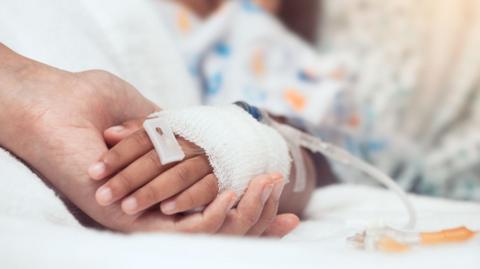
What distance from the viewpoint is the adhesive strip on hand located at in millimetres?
576

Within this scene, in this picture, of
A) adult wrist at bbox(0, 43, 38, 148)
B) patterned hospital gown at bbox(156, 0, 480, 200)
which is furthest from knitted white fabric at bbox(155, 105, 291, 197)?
patterned hospital gown at bbox(156, 0, 480, 200)

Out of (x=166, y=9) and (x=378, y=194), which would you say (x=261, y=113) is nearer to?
(x=378, y=194)

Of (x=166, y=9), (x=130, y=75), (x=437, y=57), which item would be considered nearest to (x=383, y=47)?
(x=437, y=57)

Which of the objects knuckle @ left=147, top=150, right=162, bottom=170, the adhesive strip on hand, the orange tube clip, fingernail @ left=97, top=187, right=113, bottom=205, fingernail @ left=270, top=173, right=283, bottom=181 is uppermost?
the orange tube clip

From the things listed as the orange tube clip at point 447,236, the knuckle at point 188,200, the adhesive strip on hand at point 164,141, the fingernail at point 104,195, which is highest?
the orange tube clip at point 447,236

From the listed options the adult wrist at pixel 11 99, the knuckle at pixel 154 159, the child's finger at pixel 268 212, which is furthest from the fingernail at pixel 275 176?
the adult wrist at pixel 11 99

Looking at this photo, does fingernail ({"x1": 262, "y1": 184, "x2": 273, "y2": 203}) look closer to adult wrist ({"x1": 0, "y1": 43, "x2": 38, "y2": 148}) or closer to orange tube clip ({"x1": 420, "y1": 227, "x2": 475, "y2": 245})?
orange tube clip ({"x1": 420, "y1": 227, "x2": 475, "y2": 245})

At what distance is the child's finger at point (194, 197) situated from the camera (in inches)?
22.2

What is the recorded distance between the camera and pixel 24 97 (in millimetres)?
630

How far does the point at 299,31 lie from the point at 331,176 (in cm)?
80

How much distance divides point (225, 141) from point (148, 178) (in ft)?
0.27

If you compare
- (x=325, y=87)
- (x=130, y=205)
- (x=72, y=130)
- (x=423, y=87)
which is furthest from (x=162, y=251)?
(x=423, y=87)

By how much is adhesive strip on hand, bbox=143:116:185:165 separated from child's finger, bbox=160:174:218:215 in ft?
0.10

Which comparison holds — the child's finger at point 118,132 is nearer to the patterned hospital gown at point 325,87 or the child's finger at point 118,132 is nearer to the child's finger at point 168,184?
the child's finger at point 168,184
